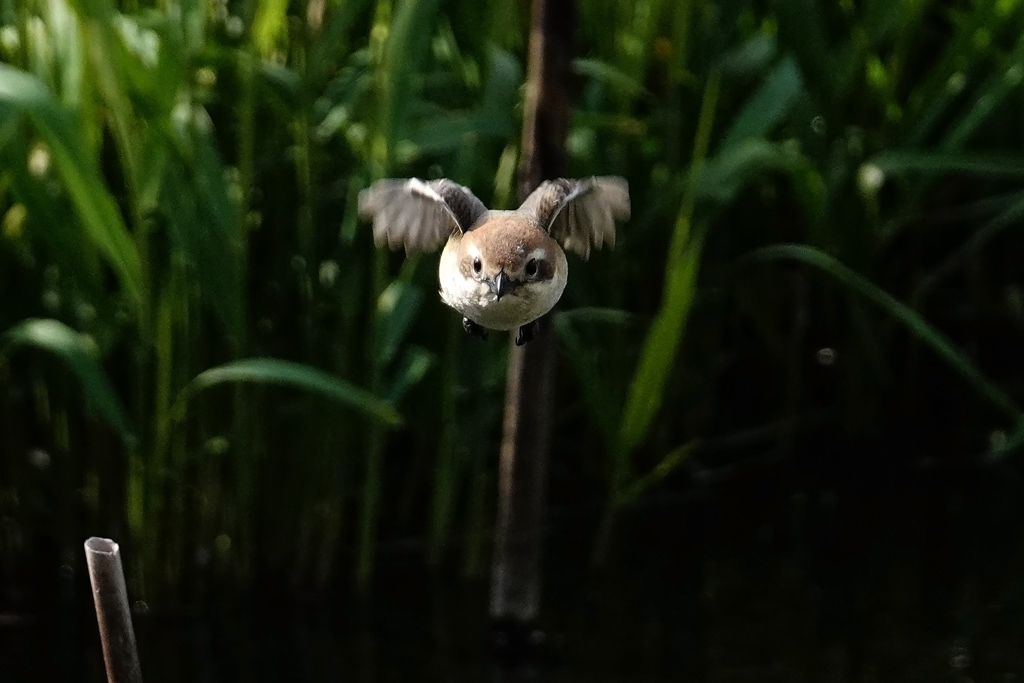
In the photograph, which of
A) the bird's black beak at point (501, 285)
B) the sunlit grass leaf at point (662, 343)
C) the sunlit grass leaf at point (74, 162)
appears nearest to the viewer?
the bird's black beak at point (501, 285)

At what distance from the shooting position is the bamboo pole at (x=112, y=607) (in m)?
0.69

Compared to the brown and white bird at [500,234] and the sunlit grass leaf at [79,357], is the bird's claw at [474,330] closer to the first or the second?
the brown and white bird at [500,234]

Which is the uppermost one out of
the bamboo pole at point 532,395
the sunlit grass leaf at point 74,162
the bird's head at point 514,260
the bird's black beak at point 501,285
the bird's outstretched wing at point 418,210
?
the sunlit grass leaf at point 74,162

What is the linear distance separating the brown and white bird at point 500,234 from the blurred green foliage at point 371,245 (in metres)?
0.67

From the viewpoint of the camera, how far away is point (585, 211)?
1.45 ft

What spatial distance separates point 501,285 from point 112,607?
406mm

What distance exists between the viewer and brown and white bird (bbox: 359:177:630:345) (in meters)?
0.40

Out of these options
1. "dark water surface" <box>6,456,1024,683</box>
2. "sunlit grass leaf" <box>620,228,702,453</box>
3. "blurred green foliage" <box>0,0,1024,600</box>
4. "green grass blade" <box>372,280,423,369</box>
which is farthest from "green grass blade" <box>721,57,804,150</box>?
"dark water surface" <box>6,456,1024,683</box>

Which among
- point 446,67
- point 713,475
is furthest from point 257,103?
point 713,475

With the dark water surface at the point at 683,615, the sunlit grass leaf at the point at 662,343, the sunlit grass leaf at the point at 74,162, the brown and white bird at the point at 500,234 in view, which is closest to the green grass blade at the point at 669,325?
the sunlit grass leaf at the point at 662,343

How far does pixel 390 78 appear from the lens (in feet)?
3.72

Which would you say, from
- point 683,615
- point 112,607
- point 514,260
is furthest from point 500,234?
point 683,615

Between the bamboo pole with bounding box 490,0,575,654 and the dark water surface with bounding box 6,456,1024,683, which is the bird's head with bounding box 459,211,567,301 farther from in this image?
the dark water surface with bounding box 6,456,1024,683

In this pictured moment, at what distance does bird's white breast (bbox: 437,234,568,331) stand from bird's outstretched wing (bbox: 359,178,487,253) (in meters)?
0.03
